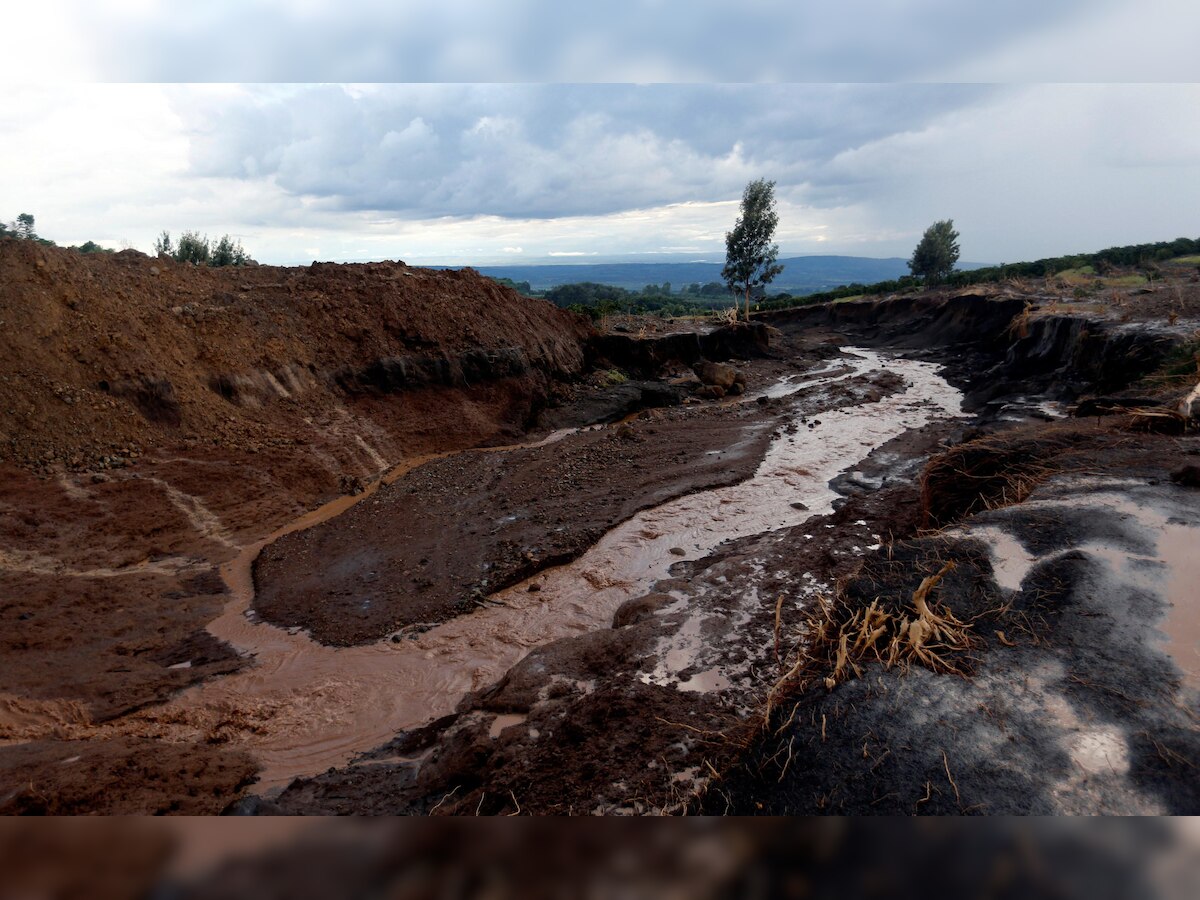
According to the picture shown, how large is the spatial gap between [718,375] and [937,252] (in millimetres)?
29644

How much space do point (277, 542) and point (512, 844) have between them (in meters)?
10.1

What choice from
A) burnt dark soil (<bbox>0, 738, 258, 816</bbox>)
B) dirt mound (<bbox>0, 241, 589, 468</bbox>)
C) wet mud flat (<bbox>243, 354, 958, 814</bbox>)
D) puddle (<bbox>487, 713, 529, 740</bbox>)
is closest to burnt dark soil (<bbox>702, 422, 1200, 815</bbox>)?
wet mud flat (<bbox>243, 354, 958, 814</bbox>)

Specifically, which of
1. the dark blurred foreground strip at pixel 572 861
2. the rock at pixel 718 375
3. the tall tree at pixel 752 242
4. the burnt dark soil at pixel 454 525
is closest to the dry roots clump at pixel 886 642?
the burnt dark soil at pixel 454 525

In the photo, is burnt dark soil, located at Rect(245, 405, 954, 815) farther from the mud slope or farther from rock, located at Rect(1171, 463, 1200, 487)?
rock, located at Rect(1171, 463, 1200, 487)

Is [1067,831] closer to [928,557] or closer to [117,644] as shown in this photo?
[928,557]

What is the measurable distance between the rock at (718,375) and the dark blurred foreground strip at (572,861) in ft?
64.0

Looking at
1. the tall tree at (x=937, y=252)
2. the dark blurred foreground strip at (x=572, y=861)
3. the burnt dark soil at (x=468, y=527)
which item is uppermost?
the tall tree at (x=937, y=252)

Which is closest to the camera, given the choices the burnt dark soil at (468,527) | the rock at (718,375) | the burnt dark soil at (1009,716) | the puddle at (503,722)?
the burnt dark soil at (1009,716)

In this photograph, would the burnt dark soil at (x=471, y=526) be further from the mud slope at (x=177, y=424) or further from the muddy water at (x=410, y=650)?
the mud slope at (x=177, y=424)

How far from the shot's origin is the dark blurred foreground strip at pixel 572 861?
0.75m

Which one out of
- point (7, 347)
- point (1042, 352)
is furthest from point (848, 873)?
point (1042, 352)

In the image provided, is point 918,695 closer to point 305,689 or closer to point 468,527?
point 305,689

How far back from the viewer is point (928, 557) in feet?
15.7

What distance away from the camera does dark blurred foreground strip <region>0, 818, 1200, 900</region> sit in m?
0.75
